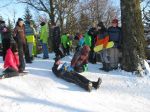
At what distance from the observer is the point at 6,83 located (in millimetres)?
9992

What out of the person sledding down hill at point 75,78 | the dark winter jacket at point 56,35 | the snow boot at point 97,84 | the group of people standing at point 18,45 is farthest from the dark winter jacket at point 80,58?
the dark winter jacket at point 56,35

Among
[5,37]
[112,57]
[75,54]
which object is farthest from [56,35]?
[75,54]

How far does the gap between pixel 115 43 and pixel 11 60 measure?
3912 millimetres

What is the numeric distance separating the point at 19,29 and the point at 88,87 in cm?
374

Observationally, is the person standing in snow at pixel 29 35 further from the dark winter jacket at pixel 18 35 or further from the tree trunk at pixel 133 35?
the tree trunk at pixel 133 35

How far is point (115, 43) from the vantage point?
12516mm

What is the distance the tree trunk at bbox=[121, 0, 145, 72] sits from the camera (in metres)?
12.0

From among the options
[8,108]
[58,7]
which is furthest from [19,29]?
[58,7]

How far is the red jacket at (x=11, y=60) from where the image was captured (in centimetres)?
1048

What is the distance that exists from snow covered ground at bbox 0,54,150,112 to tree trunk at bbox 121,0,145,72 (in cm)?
64

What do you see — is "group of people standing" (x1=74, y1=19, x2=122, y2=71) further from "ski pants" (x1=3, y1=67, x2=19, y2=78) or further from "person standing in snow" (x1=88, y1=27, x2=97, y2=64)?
"ski pants" (x1=3, y1=67, x2=19, y2=78)

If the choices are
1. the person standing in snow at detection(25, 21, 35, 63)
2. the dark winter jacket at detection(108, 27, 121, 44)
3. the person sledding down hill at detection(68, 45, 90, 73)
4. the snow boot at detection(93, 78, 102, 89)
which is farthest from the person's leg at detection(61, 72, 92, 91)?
the person standing in snow at detection(25, 21, 35, 63)

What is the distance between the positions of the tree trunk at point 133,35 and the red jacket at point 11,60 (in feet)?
12.6

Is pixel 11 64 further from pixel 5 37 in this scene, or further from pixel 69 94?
pixel 5 37
